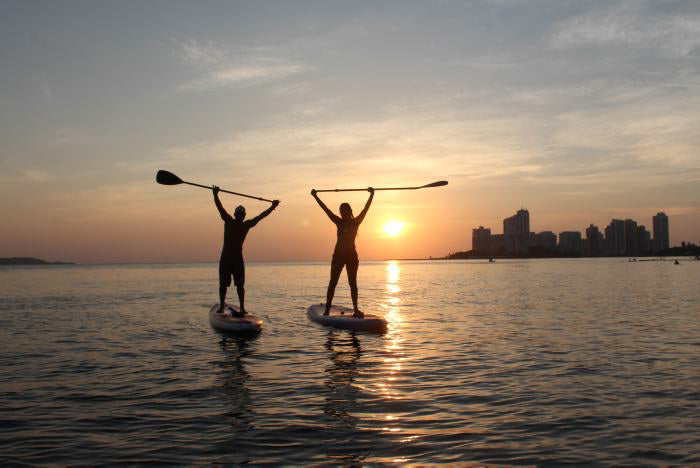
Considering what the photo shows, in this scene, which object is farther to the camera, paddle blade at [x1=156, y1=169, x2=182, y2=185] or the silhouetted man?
paddle blade at [x1=156, y1=169, x2=182, y2=185]

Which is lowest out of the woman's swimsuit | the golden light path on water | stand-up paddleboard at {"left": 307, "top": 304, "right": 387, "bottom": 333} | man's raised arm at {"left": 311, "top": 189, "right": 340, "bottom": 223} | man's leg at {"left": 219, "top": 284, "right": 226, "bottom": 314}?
the golden light path on water

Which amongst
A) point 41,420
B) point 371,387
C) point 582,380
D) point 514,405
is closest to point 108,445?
point 41,420

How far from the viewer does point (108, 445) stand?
5824mm

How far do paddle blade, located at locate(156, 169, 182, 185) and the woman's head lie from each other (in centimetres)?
557

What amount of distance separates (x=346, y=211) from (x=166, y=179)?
20.2 ft

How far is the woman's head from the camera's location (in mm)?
15117

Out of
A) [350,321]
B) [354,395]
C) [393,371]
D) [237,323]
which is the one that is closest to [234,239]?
Result: [237,323]

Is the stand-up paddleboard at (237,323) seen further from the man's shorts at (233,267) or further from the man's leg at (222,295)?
the man's shorts at (233,267)

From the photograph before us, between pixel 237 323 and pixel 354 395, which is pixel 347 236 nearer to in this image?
pixel 237 323

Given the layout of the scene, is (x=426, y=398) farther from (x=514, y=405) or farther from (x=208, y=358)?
(x=208, y=358)

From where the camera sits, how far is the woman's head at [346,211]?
1512cm

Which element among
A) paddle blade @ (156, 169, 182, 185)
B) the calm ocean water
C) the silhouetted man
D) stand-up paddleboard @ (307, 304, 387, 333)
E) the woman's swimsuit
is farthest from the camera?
paddle blade @ (156, 169, 182, 185)

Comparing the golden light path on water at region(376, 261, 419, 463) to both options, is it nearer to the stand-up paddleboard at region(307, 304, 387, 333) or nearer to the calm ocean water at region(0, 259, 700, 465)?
the calm ocean water at region(0, 259, 700, 465)

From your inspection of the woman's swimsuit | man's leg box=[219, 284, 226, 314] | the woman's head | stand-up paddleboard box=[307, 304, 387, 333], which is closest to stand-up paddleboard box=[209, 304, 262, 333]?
man's leg box=[219, 284, 226, 314]
